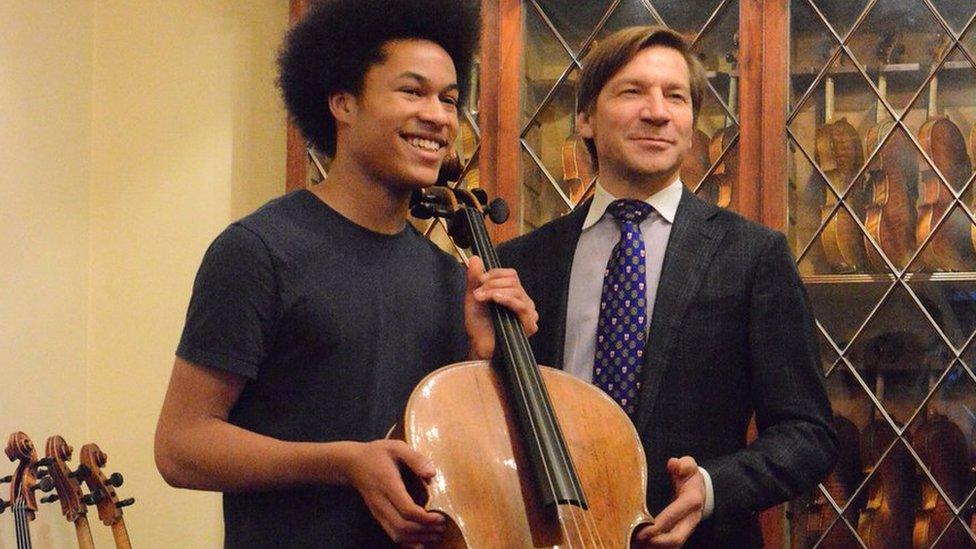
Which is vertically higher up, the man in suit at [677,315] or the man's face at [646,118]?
the man's face at [646,118]

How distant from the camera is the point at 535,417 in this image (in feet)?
4.70

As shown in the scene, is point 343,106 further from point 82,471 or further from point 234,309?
point 82,471

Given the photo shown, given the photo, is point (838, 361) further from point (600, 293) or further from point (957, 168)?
point (600, 293)

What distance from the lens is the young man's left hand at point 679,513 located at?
144cm

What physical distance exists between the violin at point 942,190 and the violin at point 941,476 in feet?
1.16

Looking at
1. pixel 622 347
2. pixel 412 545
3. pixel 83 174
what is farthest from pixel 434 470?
pixel 83 174

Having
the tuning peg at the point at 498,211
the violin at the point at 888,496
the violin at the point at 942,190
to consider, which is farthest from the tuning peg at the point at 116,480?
the violin at the point at 942,190

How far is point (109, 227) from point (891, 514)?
1987 millimetres

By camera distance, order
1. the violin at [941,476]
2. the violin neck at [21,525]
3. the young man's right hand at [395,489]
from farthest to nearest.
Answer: the violin at [941,476], the violin neck at [21,525], the young man's right hand at [395,489]

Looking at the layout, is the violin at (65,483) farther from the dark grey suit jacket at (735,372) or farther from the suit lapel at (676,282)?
the suit lapel at (676,282)

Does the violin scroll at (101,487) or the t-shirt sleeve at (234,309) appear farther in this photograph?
the violin scroll at (101,487)

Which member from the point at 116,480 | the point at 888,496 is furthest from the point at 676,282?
the point at 116,480

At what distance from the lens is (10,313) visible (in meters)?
2.73

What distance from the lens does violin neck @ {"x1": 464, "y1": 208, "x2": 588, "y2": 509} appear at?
1.36 metres
